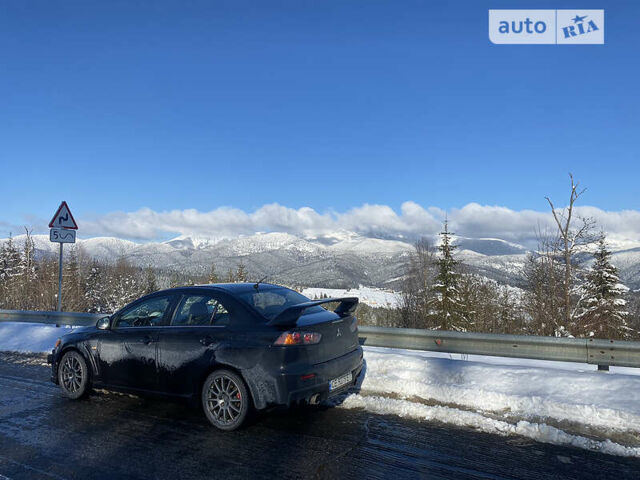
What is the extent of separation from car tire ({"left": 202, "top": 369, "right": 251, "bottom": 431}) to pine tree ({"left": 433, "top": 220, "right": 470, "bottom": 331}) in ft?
83.3

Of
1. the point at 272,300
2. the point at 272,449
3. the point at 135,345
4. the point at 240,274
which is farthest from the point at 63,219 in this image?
the point at 240,274

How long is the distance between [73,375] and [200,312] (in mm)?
2484

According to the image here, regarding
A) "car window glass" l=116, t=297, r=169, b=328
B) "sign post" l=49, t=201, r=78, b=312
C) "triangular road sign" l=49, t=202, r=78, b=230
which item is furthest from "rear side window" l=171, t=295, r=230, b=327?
"triangular road sign" l=49, t=202, r=78, b=230

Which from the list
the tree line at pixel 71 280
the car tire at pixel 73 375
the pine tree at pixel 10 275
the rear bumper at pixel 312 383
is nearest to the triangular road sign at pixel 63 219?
the car tire at pixel 73 375

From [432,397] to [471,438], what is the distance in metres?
1.37

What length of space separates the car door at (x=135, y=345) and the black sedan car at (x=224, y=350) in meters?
0.01

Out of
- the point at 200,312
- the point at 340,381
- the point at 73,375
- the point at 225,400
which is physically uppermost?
the point at 200,312

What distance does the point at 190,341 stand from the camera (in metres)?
5.10

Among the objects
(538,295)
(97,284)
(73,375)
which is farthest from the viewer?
(97,284)

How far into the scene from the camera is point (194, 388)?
5012mm

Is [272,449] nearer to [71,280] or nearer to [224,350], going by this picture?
[224,350]

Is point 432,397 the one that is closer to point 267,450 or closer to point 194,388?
point 267,450

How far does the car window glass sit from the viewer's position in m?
5.63

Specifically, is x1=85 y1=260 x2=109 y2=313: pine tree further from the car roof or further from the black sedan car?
the car roof
